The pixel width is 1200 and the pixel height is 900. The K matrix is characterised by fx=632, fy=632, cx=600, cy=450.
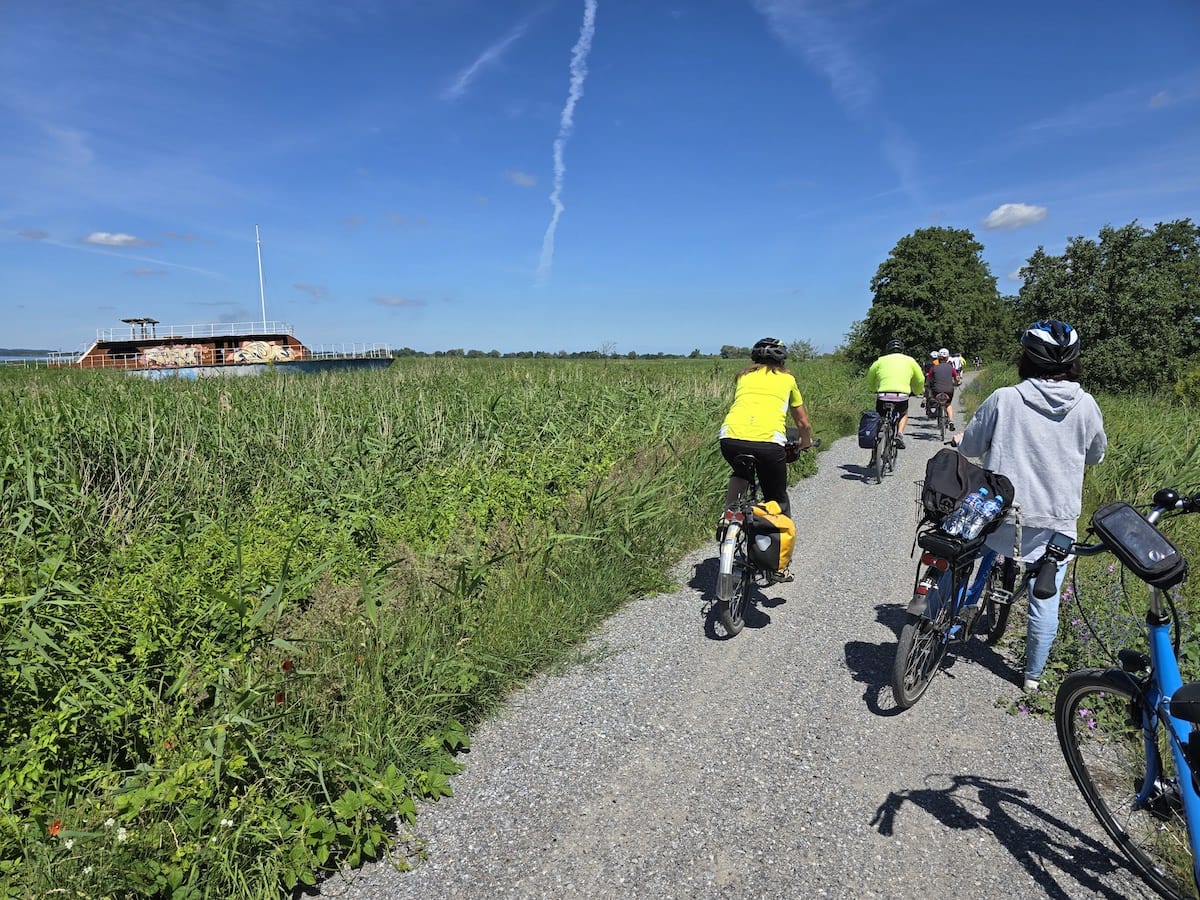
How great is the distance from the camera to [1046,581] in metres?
3.52

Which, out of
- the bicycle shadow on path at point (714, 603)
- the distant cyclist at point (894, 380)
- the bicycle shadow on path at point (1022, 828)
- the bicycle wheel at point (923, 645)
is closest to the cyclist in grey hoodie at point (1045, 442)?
the bicycle wheel at point (923, 645)

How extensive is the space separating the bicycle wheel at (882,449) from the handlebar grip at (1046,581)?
6.47 metres

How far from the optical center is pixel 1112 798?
2820mm

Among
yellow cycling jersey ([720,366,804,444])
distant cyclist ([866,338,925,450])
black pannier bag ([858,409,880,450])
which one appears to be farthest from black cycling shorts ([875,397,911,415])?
yellow cycling jersey ([720,366,804,444])

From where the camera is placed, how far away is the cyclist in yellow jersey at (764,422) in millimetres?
4852

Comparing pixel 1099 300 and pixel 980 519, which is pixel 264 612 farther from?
pixel 1099 300

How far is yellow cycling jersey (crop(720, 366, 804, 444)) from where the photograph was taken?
4.86m

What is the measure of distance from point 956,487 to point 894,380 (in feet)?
22.4

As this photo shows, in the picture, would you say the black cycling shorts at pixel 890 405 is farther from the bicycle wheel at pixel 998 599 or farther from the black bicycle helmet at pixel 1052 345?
the black bicycle helmet at pixel 1052 345

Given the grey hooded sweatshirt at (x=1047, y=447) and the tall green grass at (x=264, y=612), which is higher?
the grey hooded sweatshirt at (x=1047, y=447)

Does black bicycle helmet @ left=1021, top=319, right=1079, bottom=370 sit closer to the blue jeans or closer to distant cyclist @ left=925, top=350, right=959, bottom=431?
the blue jeans

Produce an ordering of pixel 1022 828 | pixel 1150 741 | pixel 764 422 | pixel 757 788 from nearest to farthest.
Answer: pixel 1150 741
pixel 1022 828
pixel 757 788
pixel 764 422

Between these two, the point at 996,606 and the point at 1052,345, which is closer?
the point at 1052,345

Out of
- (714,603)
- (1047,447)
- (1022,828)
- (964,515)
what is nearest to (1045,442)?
(1047,447)
